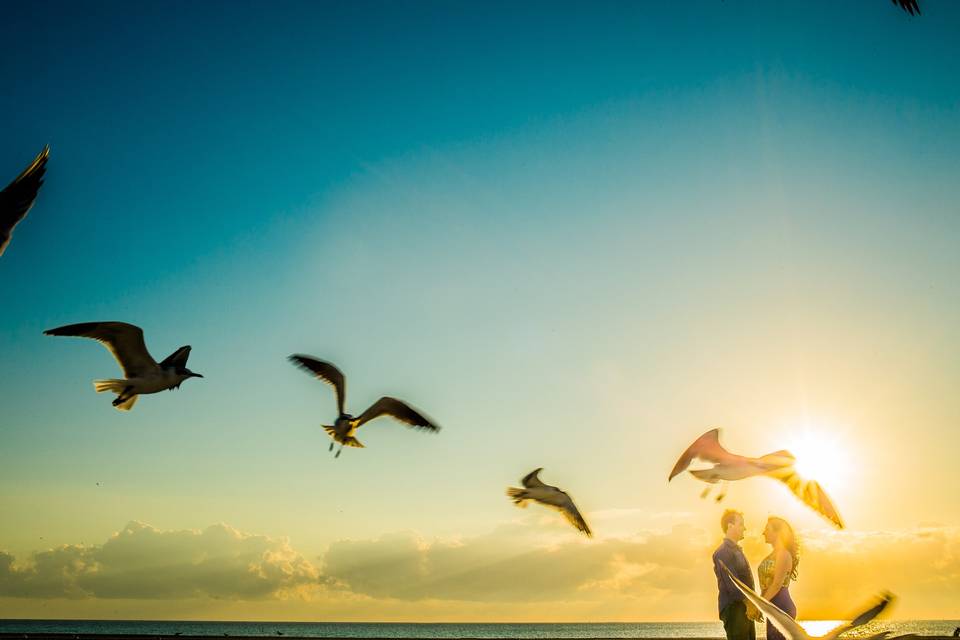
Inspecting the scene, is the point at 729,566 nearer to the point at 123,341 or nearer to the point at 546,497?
the point at 546,497

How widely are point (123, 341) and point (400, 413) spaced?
15.5 ft

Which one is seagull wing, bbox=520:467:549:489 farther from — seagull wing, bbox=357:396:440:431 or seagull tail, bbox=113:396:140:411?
seagull tail, bbox=113:396:140:411

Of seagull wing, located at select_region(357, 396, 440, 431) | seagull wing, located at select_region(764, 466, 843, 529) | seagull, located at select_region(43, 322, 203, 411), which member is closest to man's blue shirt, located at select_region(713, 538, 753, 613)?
seagull wing, located at select_region(764, 466, 843, 529)

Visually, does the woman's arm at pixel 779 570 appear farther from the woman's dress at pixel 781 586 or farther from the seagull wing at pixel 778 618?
the seagull wing at pixel 778 618

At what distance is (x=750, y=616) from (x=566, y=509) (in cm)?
647

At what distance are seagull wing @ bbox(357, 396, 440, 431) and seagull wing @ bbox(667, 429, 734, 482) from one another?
16.3ft

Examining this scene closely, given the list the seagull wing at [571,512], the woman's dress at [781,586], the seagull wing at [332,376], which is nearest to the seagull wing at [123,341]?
the seagull wing at [332,376]

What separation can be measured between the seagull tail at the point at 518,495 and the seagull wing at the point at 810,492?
15.1 ft

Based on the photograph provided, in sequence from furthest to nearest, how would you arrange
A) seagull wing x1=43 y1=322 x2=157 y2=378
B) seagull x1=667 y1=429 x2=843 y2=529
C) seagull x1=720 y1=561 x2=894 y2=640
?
seagull wing x1=43 y1=322 x2=157 y2=378 < seagull x1=667 y1=429 x2=843 y2=529 < seagull x1=720 y1=561 x2=894 y2=640

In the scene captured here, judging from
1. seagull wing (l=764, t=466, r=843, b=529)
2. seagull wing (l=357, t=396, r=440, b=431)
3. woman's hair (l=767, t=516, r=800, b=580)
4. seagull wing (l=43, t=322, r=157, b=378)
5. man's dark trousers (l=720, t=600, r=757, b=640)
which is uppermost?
seagull wing (l=43, t=322, r=157, b=378)

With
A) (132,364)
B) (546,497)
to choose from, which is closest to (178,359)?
(132,364)

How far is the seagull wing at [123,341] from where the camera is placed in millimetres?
11023

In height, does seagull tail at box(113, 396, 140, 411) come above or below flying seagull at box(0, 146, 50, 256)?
below

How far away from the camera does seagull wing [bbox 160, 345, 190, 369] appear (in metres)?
11.9
